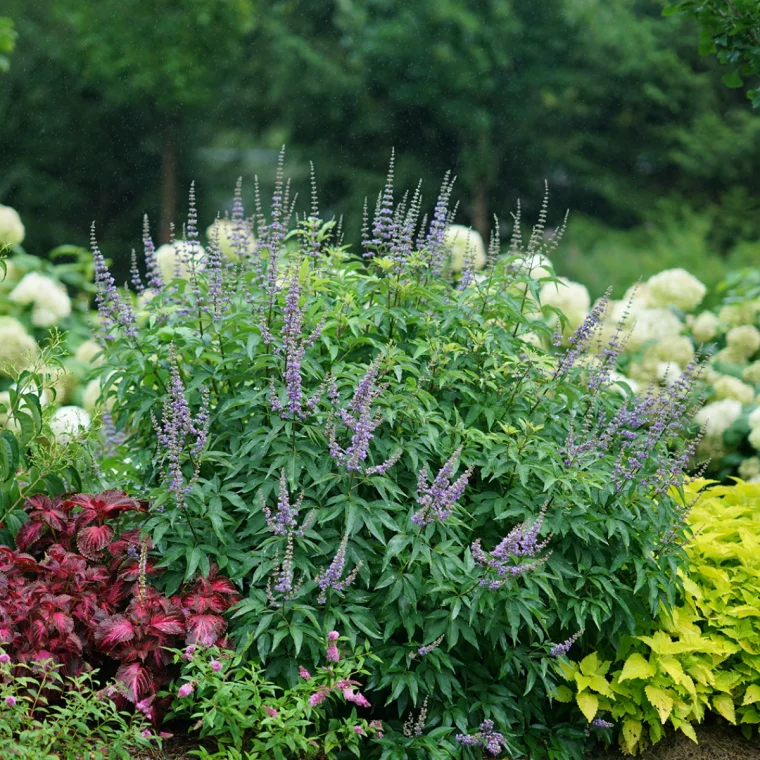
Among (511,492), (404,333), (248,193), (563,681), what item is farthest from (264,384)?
(248,193)

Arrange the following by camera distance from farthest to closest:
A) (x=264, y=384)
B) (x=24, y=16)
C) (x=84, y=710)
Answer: (x=24, y=16)
(x=264, y=384)
(x=84, y=710)

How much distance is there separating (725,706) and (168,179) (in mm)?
13625

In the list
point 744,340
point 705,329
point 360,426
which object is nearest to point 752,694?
point 360,426

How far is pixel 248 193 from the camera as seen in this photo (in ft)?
55.8

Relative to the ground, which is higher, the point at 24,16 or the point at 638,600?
the point at 638,600

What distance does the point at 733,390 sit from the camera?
258 inches

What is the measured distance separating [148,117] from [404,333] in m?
13.7

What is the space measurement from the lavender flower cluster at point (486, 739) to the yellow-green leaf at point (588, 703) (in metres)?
0.35

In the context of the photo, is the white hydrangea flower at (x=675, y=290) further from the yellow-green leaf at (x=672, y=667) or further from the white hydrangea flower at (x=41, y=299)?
the white hydrangea flower at (x=41, y=299)

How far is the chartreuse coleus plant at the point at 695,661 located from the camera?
3.63 m

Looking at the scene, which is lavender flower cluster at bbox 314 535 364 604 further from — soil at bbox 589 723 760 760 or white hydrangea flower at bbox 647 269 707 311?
white hydrangea flower at bbox 647 269 707 311

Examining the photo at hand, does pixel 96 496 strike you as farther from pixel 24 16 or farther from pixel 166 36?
pixel 24 16

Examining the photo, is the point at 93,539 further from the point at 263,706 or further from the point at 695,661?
the point at 695,661

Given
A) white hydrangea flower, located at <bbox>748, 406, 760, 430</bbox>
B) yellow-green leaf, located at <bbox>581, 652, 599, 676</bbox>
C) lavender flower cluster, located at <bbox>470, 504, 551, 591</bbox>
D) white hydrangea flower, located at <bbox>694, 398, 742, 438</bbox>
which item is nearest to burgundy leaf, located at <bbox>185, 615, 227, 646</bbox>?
lavender flower cluster, located at <bbox>470, 504, 551, 591</bbox>
